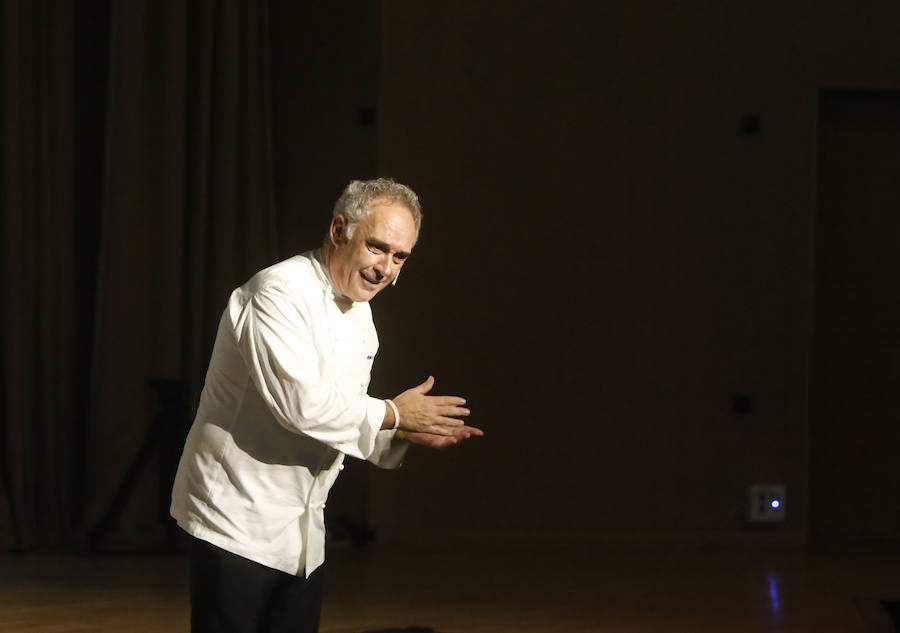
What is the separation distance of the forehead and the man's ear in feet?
0.13

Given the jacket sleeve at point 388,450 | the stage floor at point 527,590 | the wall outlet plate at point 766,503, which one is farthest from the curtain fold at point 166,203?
the jacket sleeve at point 388,450

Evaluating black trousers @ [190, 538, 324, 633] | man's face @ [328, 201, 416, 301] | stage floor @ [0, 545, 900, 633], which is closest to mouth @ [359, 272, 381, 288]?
man's face @ [328, 201, 416, 301]

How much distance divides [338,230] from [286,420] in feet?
1.30

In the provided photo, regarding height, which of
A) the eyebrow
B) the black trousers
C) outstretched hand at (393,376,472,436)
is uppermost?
the eyebrow

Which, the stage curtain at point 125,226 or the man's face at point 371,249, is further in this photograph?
the stage curtain at point 125,226

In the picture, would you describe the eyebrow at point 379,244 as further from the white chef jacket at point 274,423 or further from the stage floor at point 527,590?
the stage floor at point 527,590

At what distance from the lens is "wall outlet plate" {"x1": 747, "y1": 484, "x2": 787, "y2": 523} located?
4477 millimetres

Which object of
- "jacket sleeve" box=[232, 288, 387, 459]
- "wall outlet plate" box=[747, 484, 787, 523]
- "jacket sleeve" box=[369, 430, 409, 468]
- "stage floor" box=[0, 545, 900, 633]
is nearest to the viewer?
"jacket sleeve" box=[232, 288, 387, 459]

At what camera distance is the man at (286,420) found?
6.01 ft

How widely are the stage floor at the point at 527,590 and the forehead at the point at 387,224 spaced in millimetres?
1640

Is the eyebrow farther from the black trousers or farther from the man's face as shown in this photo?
the black trousers

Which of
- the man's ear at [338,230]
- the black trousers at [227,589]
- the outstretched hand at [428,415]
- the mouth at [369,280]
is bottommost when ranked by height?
the black trousers at [227,589]

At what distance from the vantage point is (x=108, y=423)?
14.2 feet

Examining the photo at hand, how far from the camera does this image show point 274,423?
1.93m
